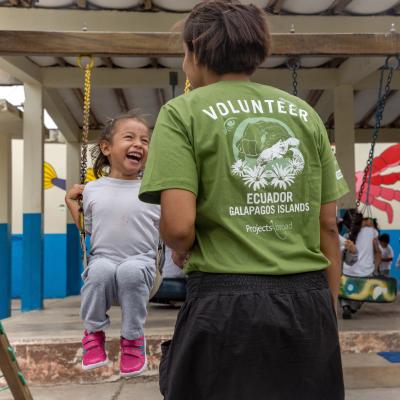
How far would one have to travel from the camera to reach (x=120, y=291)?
294 centimetres

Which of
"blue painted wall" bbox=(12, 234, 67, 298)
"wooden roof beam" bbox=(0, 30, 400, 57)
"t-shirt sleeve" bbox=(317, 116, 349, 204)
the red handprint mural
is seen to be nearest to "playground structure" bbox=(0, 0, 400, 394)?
"wooden roof beam" bbox=(0, 30, 400, 57)

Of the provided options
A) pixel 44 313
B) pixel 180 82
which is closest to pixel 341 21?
pixel 180 82

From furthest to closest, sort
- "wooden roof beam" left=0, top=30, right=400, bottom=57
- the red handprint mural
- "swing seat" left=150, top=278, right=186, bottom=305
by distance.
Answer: the red handprint mural, "swing seat" left=150, top=278, right=186, bottom=305, "wooden roof beam" left=0, top=30, right=400, bottom=57

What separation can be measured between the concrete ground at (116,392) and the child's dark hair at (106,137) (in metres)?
1.90

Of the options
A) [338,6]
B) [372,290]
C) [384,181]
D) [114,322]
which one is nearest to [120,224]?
[114,322]

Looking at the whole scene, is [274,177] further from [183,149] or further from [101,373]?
[101,373]

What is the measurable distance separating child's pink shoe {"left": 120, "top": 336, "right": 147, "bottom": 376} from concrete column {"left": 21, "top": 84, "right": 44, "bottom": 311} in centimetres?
637

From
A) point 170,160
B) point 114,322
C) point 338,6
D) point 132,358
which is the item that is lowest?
point 114,322

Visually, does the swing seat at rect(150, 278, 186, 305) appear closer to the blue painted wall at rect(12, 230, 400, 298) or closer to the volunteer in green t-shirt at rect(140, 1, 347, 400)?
the volunteer in green t-shirt at rect(140, 1, 347, 400)

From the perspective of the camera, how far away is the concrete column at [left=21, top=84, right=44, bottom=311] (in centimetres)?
883

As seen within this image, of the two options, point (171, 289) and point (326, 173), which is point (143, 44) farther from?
point (171, 289)

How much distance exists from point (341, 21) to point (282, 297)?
605 centimetres

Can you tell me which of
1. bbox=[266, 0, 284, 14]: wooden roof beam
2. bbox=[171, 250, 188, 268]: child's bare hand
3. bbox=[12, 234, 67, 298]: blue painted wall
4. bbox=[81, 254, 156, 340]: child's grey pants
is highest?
bbox=[266, 0, 284, 14]: wooden roof beam

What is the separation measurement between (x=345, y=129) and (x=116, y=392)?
18.8ft
